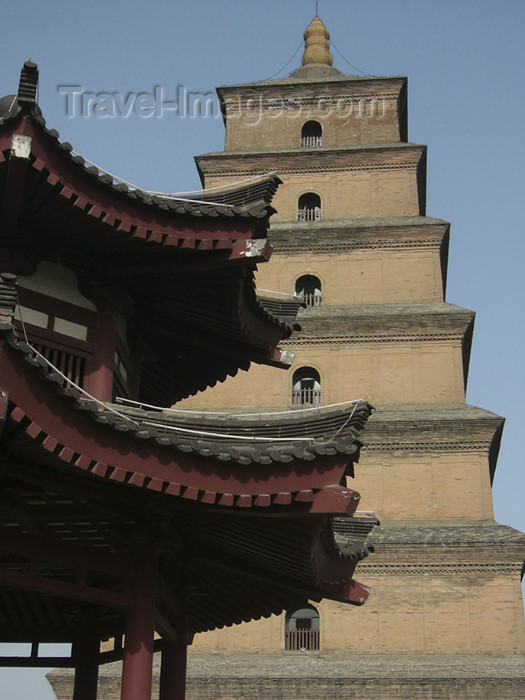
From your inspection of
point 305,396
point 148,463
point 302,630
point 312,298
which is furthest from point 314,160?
point 148,463

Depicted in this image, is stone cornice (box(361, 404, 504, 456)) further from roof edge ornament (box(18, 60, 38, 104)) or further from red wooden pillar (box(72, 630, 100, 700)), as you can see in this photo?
roof edge ornament (box(18, 60, 38, 104))

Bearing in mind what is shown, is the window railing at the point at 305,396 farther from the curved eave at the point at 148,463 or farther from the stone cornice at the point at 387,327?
the curved eave at the point at 148,463

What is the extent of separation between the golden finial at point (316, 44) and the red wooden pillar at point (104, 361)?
2795 cm

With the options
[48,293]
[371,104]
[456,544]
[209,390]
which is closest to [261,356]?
[48,293]

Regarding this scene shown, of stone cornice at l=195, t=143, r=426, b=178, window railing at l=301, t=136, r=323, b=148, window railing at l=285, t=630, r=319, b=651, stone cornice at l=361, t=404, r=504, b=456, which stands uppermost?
window railing at l=301, t=136, r=323, b=148

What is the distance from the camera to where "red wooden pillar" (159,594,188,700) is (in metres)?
11.2

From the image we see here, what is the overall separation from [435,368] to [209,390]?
580cm

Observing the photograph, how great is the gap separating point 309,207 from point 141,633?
23.7m

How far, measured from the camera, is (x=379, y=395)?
92.8ft

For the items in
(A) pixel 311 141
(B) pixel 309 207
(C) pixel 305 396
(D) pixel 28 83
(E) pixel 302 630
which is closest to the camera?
(D) pixel 28 83

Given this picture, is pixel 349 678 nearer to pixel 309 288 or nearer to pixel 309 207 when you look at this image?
pixel 309 288

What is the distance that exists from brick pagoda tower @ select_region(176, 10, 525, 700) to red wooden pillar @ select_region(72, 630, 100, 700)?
12665 millimetres

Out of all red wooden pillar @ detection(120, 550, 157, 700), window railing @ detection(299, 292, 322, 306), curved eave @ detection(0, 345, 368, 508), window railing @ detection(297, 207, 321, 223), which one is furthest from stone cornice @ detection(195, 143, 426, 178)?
curved eave @ detection(0, 345, 368, 508)

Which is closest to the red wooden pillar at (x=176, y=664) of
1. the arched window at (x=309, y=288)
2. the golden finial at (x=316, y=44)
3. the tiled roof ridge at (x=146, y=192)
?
the tiled roof ridge at (x=146, y=192)
